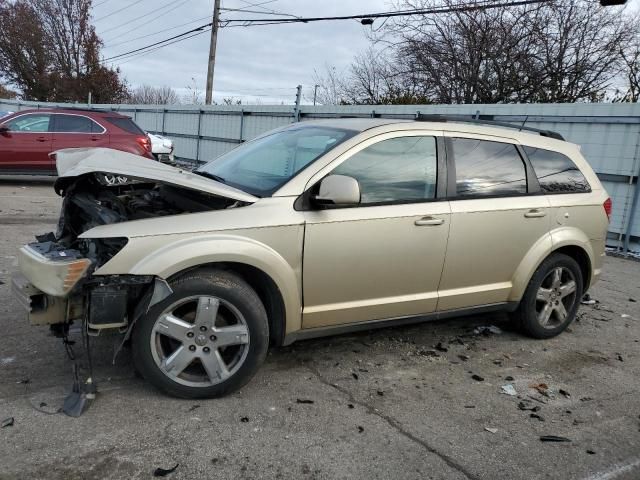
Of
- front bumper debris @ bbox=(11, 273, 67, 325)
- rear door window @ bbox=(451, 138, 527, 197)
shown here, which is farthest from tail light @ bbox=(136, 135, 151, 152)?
front bumper debris @ bbox=(11, 273, 67, 325)

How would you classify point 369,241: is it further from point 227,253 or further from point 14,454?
point 14,454

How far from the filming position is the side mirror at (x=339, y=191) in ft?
11.5

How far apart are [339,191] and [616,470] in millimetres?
2186

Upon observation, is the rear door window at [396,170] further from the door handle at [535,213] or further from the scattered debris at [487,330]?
the scattered debris at [487,330]

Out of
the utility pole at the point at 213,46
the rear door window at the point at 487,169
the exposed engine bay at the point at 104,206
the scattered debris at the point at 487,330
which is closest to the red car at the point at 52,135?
the exposed engine bay at the point at 104,206

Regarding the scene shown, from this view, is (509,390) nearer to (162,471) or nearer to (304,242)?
(304,242)

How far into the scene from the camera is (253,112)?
16578 mm

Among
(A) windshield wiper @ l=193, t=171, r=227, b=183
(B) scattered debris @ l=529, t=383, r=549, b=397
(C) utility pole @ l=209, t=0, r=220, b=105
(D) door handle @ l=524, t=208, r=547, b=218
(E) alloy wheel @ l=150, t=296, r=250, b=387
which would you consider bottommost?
(B) scattered debris @ l=529, t=383, r=549, b=397

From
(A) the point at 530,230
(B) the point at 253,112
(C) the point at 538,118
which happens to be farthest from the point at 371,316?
(B) the point at 253,112

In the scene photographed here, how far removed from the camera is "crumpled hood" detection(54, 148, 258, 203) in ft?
10.6

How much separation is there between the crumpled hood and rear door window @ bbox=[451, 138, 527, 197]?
172cm

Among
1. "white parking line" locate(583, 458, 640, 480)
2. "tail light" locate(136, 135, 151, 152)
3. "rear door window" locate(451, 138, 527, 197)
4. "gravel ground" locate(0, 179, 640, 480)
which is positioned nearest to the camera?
"gravel ground" locate(0, 179, 640, 480)

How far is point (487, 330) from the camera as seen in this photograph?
514cm

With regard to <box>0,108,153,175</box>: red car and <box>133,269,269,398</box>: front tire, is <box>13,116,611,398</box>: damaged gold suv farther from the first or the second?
<box>0,108,153,175</box>: red car
